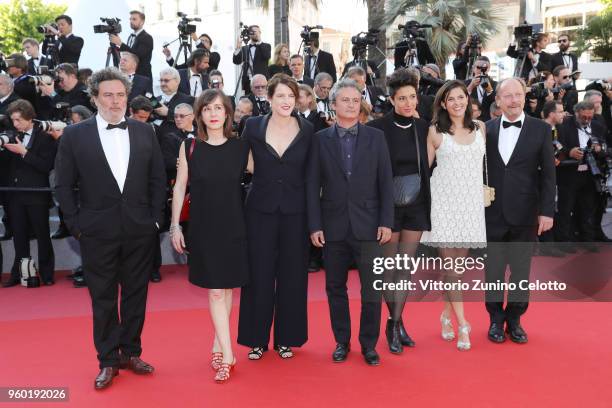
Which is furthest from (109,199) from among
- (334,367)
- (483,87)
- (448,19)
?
(448,19)

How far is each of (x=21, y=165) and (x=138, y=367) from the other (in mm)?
3152

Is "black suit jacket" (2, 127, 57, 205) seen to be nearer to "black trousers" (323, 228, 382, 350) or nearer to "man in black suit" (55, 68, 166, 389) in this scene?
"man in black suit" (55, 68, 166, 389)

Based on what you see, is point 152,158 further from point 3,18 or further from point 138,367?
point 3,18

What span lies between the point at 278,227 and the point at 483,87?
14.4ft

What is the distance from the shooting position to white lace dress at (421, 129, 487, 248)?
14.2 ft

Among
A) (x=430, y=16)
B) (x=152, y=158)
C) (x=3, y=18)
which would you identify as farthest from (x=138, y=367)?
(x=3, y=18)

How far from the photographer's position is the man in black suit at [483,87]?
7555 millimetres

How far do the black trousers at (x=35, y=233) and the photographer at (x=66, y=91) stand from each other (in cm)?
121

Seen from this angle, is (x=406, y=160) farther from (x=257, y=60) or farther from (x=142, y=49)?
(x=142, y=49)

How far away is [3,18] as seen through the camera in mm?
32125

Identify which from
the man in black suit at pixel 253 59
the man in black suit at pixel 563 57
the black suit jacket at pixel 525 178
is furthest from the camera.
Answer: the man in black suit at pixel 563 57

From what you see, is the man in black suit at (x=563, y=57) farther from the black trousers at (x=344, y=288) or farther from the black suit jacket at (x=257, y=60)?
the black trousers at (x=344, y=288)

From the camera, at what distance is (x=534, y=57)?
884 centimetres

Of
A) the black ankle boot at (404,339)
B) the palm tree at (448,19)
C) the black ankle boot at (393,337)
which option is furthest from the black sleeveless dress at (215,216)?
the palm tree at (448,19)
